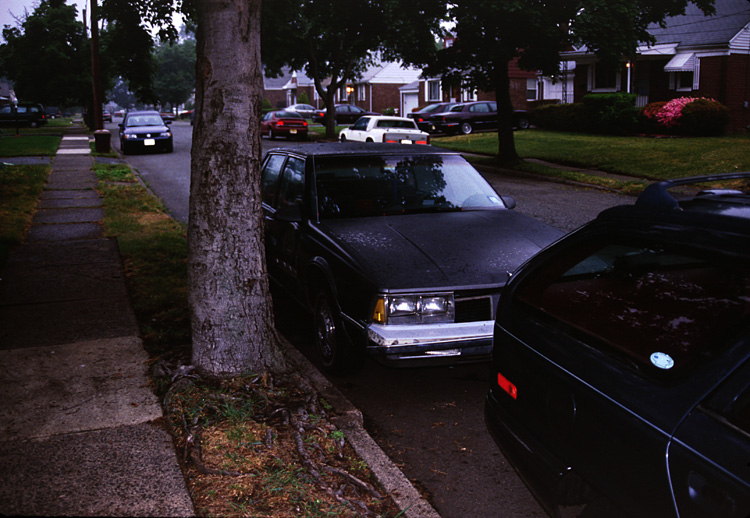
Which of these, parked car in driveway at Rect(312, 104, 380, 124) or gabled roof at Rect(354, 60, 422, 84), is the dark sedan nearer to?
parked car in driveway at Rect(312, 104, 380, 124)

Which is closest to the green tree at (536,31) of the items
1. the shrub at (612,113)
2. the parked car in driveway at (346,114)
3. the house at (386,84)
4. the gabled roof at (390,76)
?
the shrub at (612,113)

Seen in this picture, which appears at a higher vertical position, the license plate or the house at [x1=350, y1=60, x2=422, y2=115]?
the house at [x1=350, y1=60, x2=422, y2=115]

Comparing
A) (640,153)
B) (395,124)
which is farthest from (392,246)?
(395,124)

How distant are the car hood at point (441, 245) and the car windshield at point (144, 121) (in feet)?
80.3

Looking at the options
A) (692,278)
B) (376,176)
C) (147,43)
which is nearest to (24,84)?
(147,43)

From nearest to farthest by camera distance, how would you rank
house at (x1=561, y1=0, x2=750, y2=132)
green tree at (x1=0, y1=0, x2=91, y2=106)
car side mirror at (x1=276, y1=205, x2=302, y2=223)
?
car side mirror at (x1=276, y1=205, x2=302, y2=223)
house at (x1=561, y1=0, x2=750, y2=132)
green tree at (x1=0, y1=0, x2=91, y2=106)

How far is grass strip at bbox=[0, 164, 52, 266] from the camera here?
32.4 ft

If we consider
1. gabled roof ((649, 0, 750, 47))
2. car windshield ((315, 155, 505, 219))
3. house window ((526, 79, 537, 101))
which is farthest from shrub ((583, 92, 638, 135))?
car windshield ((315, 155, 505, 219))

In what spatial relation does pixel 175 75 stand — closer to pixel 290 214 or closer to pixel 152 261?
pixel 152 261

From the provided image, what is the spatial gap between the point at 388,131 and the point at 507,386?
73.7 feet

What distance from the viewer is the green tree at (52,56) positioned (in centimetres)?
5294

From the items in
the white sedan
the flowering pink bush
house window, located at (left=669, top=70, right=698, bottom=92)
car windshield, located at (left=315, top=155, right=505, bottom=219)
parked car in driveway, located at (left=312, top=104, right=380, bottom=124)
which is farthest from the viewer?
parked car in driveway, located at (left=312, top=104, right=380, bottom=124)

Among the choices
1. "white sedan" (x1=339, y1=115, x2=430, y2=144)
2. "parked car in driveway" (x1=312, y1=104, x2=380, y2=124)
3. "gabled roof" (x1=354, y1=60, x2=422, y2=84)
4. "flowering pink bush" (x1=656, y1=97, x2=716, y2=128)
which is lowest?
"white sedan" (x1=339, y1=115, x2=430, y2=144)

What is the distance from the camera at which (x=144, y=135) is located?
26.9m
